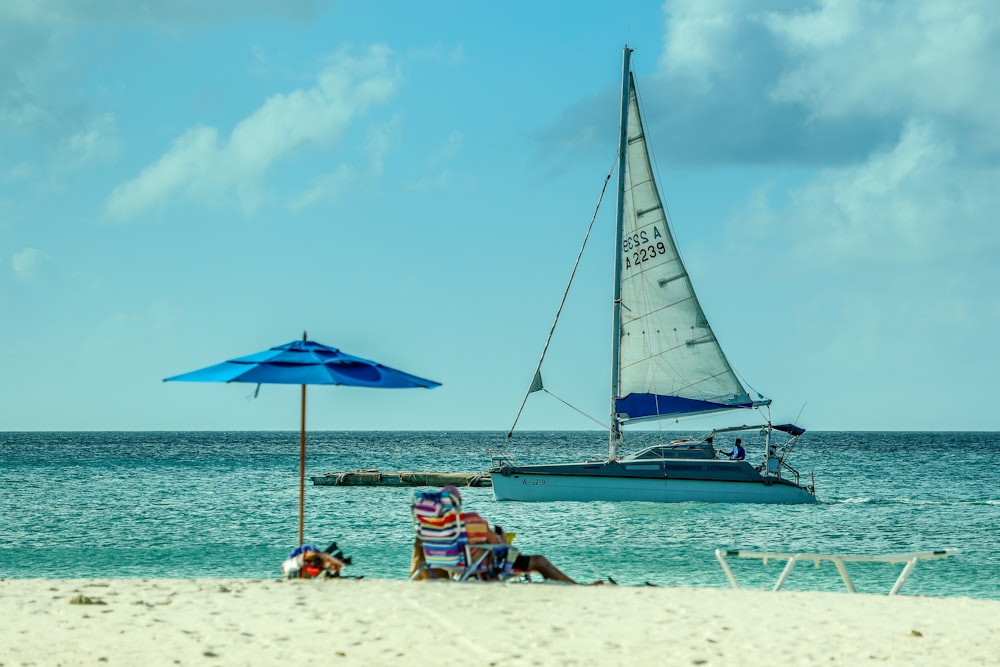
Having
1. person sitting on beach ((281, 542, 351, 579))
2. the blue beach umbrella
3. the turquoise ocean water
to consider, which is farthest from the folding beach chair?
the turquoise ocean water

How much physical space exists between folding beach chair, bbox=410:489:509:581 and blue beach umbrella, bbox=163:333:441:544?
1.38m

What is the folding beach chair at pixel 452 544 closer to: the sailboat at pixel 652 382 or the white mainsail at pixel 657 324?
the sailboat at pixel 652 382

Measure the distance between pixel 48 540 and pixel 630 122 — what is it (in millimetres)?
20307

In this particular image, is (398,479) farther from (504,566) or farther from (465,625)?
(465,625)

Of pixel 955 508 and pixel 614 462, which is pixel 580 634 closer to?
pixel 614 462

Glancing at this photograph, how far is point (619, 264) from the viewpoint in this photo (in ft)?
108

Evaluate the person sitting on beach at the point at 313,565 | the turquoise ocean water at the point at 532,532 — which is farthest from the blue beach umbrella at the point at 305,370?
the turquoise ocean water at the point at 532,532

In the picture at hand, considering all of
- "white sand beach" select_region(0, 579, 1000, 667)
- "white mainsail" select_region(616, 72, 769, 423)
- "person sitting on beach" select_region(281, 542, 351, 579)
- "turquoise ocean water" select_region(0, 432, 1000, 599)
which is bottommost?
"turquoise ocean water" select_region(0, 432, 1000, 599)

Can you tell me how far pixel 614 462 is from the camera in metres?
31.5

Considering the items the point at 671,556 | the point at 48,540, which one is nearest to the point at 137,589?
the point at 671,556

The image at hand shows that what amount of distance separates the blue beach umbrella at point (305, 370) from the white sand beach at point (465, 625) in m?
1.92

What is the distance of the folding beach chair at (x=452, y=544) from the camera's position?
12.1m

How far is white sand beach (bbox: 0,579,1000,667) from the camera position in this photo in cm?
876

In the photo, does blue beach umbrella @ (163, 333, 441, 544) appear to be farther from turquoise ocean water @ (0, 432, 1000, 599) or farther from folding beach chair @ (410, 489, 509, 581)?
turquoise ocean water @ (0, 432, 1000, 599)
